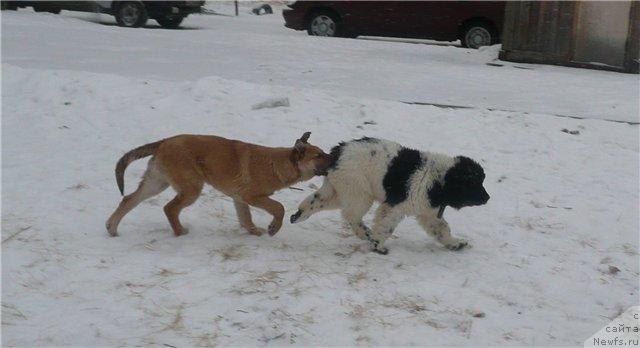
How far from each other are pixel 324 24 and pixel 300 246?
41.4 ft

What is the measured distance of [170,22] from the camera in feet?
64.3

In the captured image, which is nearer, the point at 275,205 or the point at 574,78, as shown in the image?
the point at 275,205

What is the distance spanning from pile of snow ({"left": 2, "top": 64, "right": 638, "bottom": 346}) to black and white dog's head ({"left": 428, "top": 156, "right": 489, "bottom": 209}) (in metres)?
0.44

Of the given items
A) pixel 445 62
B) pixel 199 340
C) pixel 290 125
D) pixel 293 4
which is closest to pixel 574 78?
pixel 445 62

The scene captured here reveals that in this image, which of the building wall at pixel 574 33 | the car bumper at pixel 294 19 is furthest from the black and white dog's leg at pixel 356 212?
the car bumper at pixel 294 19

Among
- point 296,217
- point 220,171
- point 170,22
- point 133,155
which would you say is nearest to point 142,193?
point 133,155

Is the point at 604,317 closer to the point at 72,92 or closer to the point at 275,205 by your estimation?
the point at 275,205

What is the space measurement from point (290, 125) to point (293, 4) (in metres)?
9.48

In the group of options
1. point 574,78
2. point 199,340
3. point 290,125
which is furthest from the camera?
point 574,78

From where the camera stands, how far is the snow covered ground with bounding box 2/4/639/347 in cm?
452

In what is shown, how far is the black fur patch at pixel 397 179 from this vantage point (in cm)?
576

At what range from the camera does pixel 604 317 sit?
4848 millimetres

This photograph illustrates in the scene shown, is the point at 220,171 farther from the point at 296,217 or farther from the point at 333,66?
the point at 333,66

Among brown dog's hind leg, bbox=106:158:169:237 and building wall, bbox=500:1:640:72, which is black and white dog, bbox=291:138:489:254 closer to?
brown dog's hind leg, bbox=106:158:169:237
